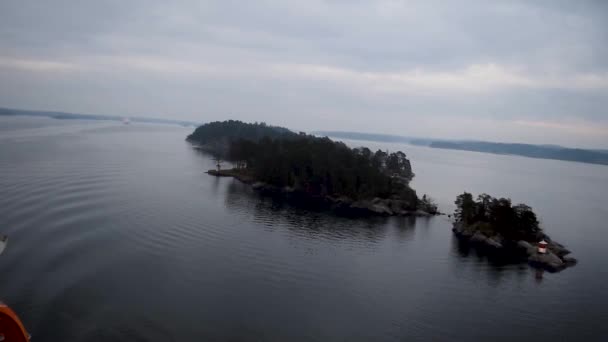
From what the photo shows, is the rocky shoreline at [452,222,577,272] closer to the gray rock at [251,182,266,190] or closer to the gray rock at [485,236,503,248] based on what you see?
the gray rock at [485,236,503,248]

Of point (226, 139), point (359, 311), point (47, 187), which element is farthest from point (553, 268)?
point (226, 139)

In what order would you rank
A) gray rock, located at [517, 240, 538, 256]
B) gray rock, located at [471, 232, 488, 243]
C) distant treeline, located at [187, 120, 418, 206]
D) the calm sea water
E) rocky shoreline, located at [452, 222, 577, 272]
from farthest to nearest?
distant treeline, located at [187, 120, 418, 206]
gray rock, located at [471, 232, 488, 243]
gray rock, located at [517, 240, 538, 256]
rocky shoreline, located at [452, 222, 577, 272]
the calm sea water

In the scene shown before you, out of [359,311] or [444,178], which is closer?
[359,311]

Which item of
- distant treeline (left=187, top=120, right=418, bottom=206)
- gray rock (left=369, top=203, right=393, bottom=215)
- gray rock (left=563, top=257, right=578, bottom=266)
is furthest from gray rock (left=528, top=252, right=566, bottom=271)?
distant treeline (left=187, top=120, right=418, bottom=206)

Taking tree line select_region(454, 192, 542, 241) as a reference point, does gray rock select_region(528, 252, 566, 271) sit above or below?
below

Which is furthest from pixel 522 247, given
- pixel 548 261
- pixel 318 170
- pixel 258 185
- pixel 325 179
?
pixel 258 185

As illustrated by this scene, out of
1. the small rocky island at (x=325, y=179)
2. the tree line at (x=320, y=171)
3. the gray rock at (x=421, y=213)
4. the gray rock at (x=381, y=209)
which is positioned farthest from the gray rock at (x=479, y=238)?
the tree line at (x=320, y=171)

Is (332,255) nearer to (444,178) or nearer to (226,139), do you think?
(444,178)

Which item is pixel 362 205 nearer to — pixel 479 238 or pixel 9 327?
pixel 479 238
